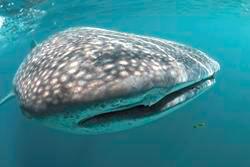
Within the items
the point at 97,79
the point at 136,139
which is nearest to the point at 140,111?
the point at 97,79

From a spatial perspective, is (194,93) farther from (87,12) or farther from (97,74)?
(87,12)

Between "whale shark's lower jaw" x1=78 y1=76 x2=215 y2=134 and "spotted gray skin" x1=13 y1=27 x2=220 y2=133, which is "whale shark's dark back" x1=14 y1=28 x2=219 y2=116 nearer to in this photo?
"spotted gray skin" x1=13 y1=27 x2=220 y2=133

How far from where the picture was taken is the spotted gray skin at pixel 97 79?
7.95 ft

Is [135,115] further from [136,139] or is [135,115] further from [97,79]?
[136,139]

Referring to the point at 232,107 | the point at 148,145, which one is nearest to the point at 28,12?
the point at 148,145

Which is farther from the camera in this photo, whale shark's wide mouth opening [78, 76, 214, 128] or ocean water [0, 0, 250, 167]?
ocean water [0, 0, 250, 167]

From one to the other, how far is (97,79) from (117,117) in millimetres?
327

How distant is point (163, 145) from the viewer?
15.1 meters

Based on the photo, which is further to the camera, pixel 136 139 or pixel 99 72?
pixel 136 139

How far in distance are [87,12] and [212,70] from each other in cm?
2223

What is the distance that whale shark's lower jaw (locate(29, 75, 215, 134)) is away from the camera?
2.59m

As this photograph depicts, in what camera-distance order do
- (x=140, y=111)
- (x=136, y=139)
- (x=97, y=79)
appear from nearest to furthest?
(x=97, y=79), (x=140, y=111), (x=136, y=139)

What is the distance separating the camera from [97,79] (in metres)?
2.56

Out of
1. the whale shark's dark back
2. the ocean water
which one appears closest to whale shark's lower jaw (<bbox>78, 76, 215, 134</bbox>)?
the whale shark's dark back
